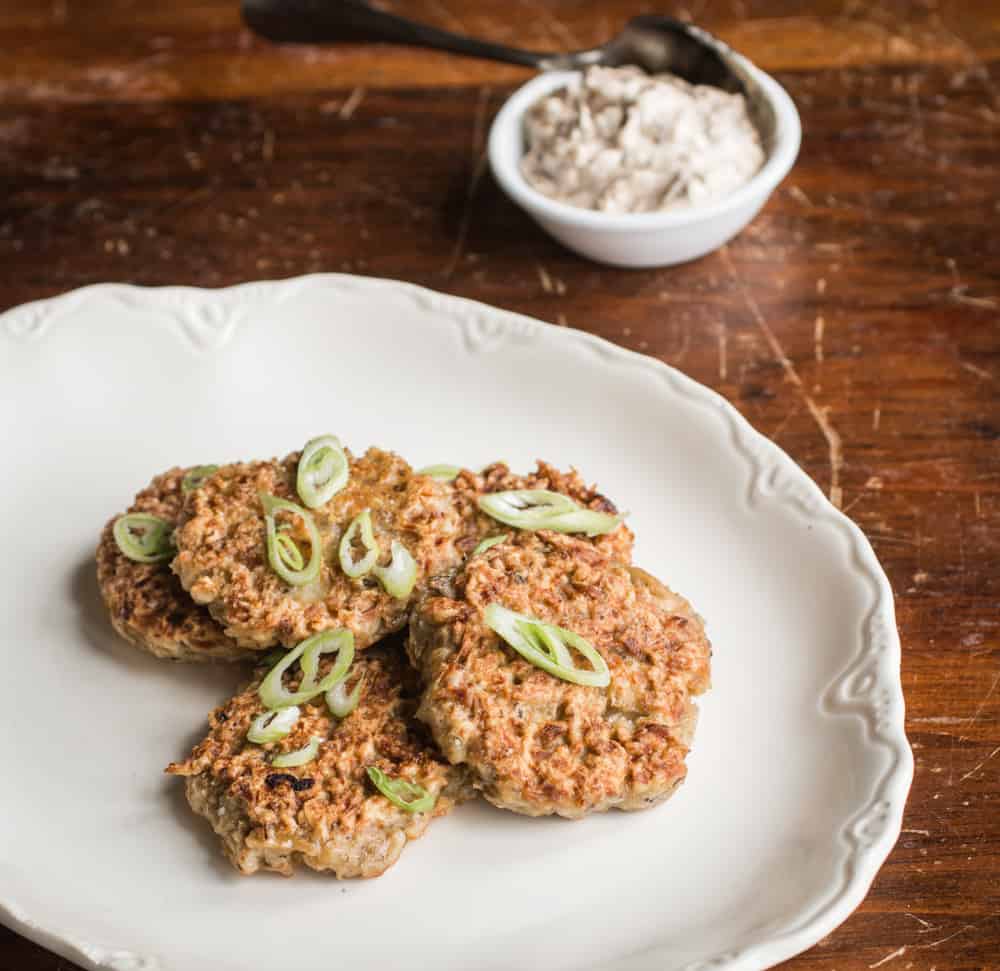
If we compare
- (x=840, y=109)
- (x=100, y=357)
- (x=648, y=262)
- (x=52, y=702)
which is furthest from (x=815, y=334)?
(x=52, y=702)

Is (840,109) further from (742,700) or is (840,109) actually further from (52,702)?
(52,702)

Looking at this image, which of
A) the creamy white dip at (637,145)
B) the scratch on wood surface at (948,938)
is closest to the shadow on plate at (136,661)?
the scratch on wood surface at (948,938)

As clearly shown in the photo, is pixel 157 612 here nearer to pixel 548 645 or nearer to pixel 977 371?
pixel 548 645

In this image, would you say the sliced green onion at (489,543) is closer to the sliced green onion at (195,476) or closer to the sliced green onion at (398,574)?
the sliced green onion at (398,574)

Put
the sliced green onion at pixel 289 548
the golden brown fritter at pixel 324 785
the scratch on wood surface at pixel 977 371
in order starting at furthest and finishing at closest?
the scratch on wood surface at pixel 977 371, the sliced green onion at pixel 289 548, the golden brown fritter at pixel 324 785

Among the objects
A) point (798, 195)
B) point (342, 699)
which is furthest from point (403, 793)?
point (798, 195)

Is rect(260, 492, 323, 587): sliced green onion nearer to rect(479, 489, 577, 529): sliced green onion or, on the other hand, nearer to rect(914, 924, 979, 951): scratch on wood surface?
rect(479, 489, 577, 529): sliced green onion

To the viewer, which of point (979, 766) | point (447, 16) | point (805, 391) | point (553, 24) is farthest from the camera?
point (447, 16)
